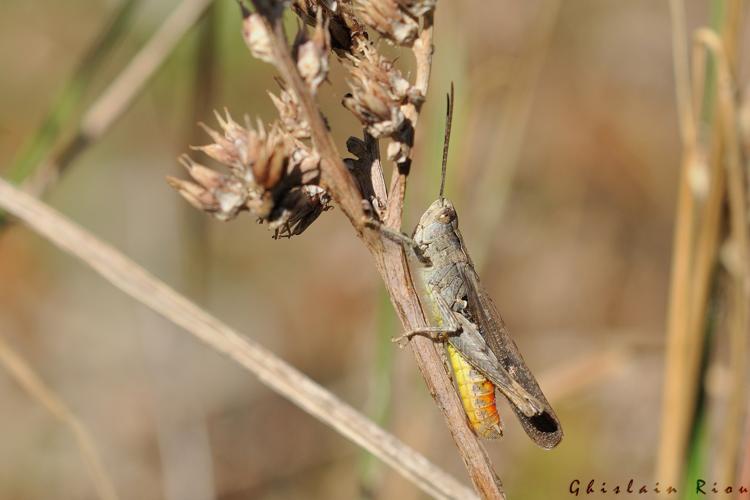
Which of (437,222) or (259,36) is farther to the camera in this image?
(437,222)

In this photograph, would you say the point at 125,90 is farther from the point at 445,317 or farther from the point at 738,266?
the point at 738,266

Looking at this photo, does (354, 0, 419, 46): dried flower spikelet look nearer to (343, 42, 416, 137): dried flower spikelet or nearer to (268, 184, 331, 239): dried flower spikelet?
(343, 42, 416, 137): dried flower spikelet

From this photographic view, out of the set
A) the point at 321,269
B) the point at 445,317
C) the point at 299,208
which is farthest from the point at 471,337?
the point at 321,269

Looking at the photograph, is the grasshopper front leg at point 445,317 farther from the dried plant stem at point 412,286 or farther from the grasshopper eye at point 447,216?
the dried plant stem at point 412,286

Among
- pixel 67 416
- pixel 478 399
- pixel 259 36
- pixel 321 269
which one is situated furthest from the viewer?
pixel 321 269

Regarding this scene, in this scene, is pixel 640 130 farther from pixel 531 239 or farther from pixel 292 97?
pixel 292 97

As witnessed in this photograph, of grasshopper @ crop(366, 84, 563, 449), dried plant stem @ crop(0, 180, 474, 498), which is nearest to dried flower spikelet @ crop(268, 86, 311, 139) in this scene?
dried plant stem @ crop(0, 180, 474, 498)
